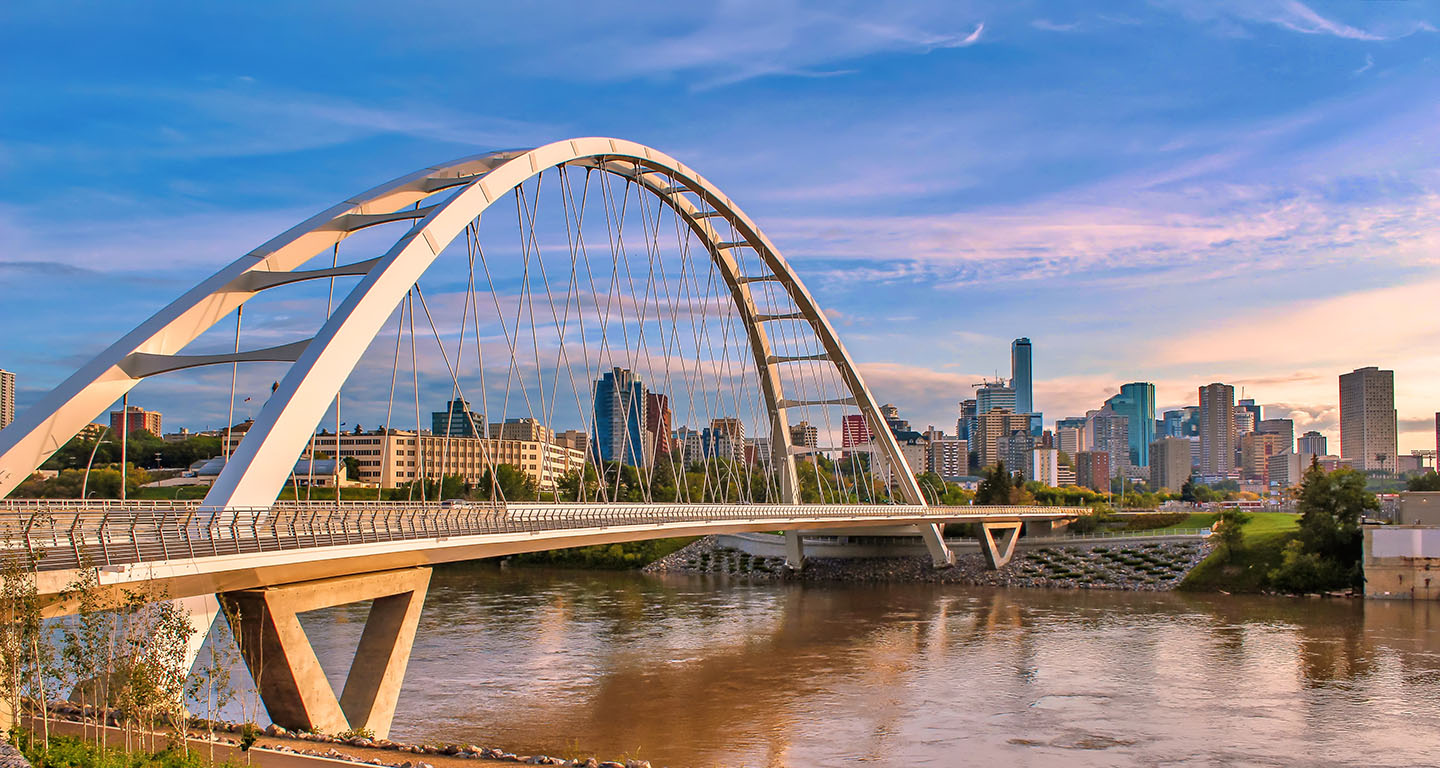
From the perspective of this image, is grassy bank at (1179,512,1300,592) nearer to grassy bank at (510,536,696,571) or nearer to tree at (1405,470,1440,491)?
tree at (1405,470,1440,491)

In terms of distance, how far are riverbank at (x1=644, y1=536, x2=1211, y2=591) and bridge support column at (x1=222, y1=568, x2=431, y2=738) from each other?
39546mm

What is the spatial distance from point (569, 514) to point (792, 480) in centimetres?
2759

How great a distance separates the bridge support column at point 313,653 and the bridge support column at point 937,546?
131 ft

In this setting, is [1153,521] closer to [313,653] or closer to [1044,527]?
[1044,527]

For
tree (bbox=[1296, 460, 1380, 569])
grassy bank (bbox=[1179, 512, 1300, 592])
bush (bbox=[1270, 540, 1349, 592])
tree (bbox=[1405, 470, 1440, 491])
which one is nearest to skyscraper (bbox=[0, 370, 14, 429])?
grassy bank (bbox=[1179, 512, 1300, 592])

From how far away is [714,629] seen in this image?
116ft

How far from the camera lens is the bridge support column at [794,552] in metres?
58.5

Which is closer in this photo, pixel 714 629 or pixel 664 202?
pixel 714 629

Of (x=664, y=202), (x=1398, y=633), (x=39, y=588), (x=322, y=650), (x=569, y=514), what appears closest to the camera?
(x=39, y=588)

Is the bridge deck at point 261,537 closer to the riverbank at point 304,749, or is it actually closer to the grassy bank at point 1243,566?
the riverbank at point 304,749

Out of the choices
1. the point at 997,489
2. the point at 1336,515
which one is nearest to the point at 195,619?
the point at 1336,515

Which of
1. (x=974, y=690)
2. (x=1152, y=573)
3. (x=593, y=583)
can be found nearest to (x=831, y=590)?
(x=593, y=583)

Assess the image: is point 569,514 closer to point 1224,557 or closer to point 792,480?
point 792,480

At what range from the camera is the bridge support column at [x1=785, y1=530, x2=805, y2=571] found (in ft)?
192
